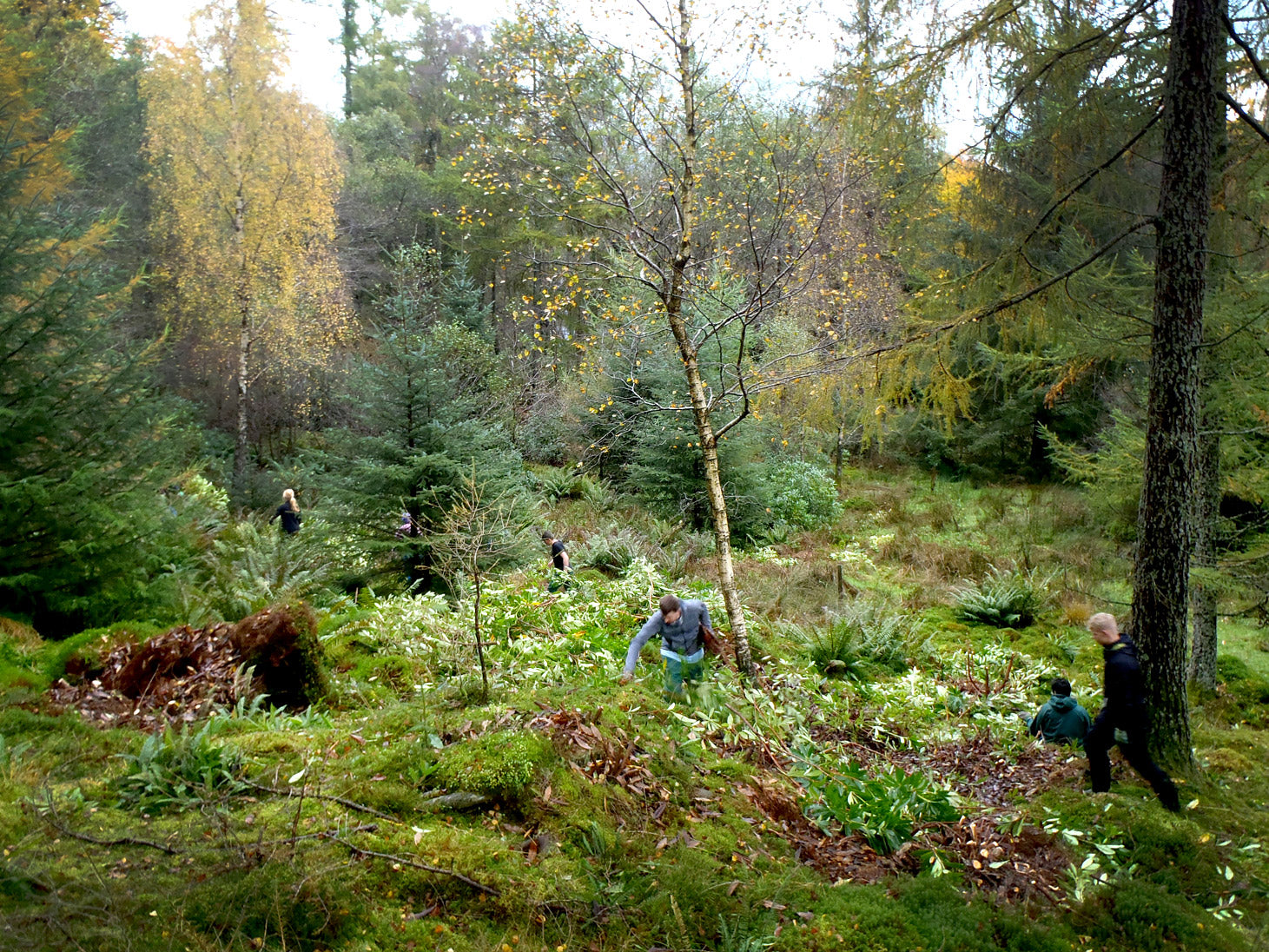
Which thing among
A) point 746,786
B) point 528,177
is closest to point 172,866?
point 746,786

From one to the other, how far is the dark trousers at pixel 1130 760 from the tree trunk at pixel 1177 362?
363mm

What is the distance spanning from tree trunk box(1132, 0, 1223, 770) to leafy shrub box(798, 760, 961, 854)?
1.90 meters

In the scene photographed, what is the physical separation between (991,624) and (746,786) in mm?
6658

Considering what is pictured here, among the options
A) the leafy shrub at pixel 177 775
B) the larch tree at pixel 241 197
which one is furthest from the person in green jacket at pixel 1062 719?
the larch tree at pixel 241 197

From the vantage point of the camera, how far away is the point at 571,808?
3.68 metres

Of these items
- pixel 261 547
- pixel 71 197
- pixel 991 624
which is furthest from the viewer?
pixel 71 197

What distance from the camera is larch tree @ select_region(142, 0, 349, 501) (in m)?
18.5

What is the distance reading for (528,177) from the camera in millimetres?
6602

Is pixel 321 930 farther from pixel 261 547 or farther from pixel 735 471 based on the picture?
pixel 735 471

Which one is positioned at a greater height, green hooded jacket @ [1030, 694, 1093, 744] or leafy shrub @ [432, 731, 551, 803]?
leafy shrub @ [432, 731, 551, 803]

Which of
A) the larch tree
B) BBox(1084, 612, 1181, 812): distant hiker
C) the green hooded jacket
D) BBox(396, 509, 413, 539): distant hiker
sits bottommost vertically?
the green hooded jacket

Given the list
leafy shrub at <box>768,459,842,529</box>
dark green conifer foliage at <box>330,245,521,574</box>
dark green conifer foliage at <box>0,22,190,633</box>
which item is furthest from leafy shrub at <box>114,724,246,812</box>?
leafy shrub at <box>768,459,842,529</box>

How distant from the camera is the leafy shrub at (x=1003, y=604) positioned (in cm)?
972

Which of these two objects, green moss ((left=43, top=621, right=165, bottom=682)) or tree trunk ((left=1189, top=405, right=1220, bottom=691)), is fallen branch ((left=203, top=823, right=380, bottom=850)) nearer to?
green moss ((left=43, top=621, right=165, bottom=682))
